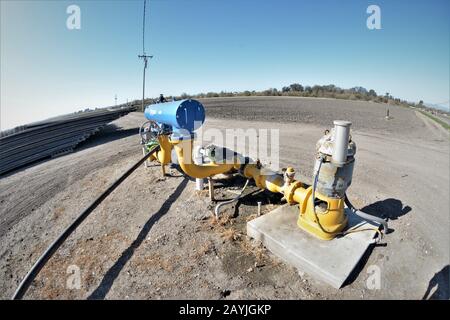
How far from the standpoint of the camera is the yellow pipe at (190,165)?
12.3 ft

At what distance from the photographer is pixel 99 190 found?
5.09 m

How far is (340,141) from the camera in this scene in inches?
107

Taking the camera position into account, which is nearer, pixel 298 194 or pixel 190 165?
pixel 298 194

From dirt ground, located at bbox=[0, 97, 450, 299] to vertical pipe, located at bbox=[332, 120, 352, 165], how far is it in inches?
48.2

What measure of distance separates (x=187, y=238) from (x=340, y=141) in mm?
2277

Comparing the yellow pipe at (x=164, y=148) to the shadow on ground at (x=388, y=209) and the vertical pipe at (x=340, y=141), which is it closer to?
the vertical pipe at (x=340, y=141)

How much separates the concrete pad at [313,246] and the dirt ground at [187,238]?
121 mm

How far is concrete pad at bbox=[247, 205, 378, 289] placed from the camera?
8.68 feet

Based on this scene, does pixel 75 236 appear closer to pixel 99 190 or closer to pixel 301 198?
pixel 99 190

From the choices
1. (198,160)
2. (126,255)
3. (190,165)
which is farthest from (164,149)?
(126,255)

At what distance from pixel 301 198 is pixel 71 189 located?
4642 mm
